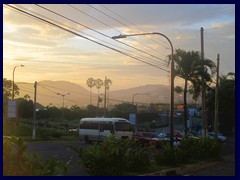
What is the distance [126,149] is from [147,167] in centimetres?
143

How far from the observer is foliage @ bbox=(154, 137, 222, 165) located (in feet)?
61.7

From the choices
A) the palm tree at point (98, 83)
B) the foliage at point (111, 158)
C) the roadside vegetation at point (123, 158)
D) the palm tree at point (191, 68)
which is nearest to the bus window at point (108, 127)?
the palm tree at point (191, 68)

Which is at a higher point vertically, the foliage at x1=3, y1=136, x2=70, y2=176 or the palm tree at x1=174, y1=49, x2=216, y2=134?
the palm tree at x1=174, y1=49, x2=216, y2=134

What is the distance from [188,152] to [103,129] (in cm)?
1913

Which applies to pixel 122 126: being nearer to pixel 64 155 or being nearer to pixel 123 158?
pixel 64 155

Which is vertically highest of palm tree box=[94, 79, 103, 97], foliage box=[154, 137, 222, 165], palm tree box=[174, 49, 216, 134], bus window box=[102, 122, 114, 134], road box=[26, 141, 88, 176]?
palm tree box=[94, 79, 103, 97]

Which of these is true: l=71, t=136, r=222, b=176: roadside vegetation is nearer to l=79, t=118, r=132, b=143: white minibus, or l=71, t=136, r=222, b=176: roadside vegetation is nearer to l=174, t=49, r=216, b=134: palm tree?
l=174, t=49, r=216, b=134: palm tree

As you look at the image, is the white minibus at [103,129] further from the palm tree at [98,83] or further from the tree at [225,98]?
the palm tree at [98,83]

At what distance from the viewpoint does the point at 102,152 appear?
46.4 feet

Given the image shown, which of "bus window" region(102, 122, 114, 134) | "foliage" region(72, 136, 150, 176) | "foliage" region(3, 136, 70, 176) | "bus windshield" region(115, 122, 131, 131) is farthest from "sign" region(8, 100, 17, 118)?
"foliage" region(3, 136, 70, 176)

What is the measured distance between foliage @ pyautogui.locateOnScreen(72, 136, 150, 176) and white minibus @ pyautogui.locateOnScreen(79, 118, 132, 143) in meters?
21.7

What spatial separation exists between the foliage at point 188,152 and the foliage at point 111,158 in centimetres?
312

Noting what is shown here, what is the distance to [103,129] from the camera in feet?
131

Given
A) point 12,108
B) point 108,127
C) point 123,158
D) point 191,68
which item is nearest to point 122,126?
point 108,127
